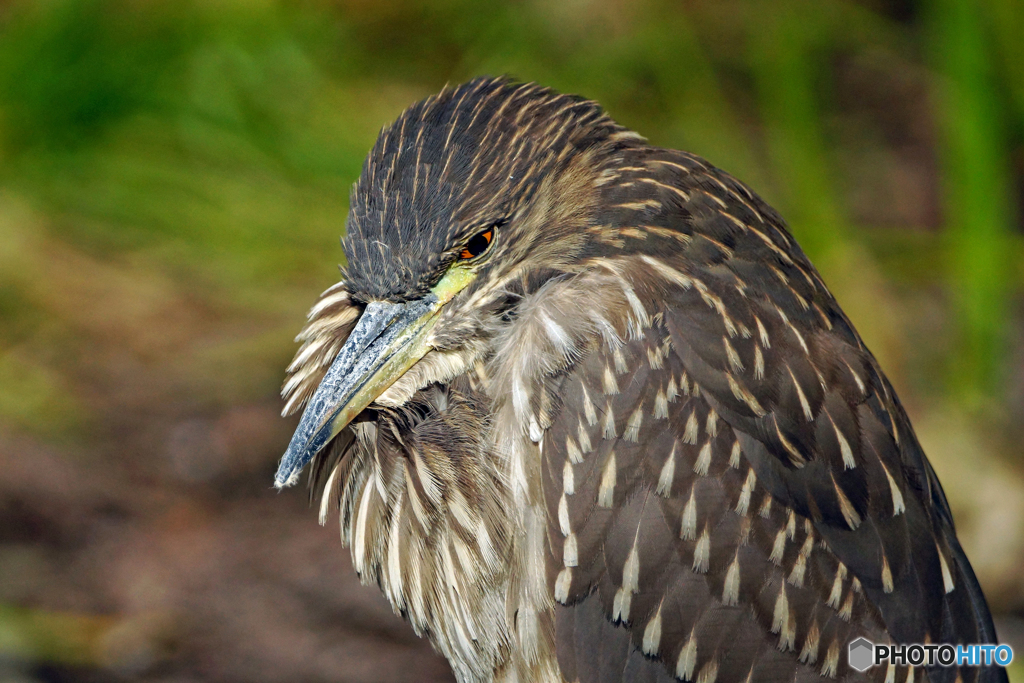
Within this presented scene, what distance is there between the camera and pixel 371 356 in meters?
2.29

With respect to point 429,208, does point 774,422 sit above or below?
below

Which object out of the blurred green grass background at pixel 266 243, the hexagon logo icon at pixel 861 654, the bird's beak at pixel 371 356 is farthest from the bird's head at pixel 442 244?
the blurred green grass background at pixel 266 243

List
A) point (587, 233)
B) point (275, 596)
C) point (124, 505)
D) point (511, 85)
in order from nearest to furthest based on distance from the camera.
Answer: point (587, 233) < point (511, 85) < point (275, 596) < point (124, 505)

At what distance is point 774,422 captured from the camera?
2.20 metres

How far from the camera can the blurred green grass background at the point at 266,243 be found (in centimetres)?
410

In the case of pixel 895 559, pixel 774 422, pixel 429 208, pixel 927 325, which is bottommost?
pixel 895 559

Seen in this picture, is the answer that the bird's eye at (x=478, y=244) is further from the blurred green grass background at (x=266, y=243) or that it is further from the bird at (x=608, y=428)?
the blurred green grass background at (x=266, y=243)

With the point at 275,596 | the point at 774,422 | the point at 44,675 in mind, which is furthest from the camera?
the point at 275,596

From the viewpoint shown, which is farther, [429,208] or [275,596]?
[275,596]

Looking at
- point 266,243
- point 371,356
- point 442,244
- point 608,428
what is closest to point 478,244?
point 442,244

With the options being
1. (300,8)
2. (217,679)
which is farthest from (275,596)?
(300,8)

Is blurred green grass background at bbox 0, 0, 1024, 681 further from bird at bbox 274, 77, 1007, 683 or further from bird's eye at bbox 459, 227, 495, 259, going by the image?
bird's eye at bbox 459, 227, 495, 259

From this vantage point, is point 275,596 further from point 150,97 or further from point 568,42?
point 568,42

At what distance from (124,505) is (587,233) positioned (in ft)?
9.58
